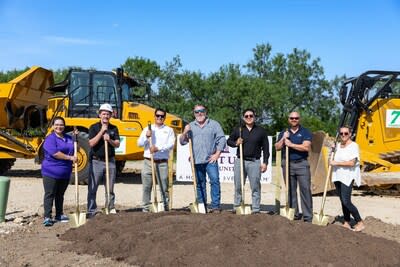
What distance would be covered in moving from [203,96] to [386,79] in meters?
21.0

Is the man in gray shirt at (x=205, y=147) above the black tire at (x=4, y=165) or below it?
above

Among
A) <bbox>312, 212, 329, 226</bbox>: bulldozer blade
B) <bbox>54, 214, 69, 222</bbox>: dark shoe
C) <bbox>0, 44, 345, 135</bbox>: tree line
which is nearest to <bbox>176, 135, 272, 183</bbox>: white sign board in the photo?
<bbox>54, 214, 69, 222</bbox>: dark shoe

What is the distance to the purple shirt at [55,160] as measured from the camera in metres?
8.20

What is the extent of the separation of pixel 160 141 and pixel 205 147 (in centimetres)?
74

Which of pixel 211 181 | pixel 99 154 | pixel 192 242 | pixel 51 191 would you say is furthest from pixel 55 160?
pixel 192 242

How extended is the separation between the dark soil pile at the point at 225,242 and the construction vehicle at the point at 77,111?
6267mm

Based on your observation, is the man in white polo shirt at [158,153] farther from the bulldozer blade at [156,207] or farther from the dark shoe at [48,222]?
the dark shoe at [48,222]

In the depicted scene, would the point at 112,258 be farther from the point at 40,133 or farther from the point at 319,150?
the point at 40,133

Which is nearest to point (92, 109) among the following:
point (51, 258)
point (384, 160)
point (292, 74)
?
point (384, 160)

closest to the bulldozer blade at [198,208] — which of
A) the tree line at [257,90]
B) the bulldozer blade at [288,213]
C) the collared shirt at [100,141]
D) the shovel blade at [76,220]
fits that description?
the bulldozer blade at [288,213]

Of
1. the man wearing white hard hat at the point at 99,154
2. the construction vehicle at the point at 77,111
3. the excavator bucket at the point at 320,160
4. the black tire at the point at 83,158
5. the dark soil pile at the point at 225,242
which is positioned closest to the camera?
the dark soil pile at the point at 225,242

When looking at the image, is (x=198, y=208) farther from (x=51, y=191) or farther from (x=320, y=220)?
(x=51, y=191)

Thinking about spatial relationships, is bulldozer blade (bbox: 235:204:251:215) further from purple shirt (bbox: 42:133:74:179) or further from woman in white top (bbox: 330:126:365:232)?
purple shirt (bbox: 42:133:74:179)

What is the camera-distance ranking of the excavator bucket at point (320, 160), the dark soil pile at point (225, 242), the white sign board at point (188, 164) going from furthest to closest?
the white sign board at point (188, 164) → the excavator bucket at point (320, 160) → the dark soil pile at point (225, 242)
